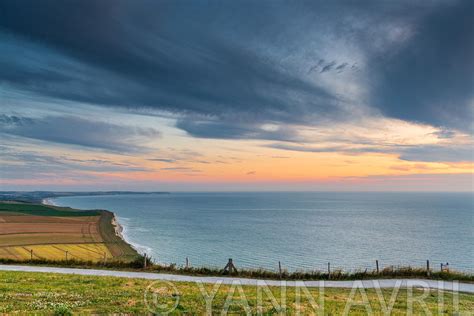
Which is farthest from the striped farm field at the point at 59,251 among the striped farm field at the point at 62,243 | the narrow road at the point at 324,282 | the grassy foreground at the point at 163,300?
the grassy foreground at the point at 163,300

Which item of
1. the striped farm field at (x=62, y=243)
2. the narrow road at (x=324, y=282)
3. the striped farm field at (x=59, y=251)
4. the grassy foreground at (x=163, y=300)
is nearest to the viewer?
the grassy foreground at (x=163, y=300)

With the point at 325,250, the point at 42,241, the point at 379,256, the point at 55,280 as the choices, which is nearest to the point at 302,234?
the point at 325,250

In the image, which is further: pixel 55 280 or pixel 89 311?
pixel 55 280

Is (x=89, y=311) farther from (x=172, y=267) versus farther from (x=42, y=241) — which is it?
(x=42, y=241)

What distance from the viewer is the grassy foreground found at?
11898mm

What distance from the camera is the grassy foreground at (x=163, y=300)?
39.0 ft

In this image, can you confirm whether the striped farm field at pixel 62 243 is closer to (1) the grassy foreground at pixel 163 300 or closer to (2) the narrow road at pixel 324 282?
(2) the narrow road at pixel 324 282

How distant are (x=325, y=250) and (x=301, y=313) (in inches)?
3018

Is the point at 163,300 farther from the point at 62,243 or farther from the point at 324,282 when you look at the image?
the point at 62,243

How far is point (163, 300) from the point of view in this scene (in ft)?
44.3

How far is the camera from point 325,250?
84.1 metres

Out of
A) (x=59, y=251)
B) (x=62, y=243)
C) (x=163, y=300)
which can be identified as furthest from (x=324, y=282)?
(x=62, y=243)

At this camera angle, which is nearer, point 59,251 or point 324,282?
point 324,282

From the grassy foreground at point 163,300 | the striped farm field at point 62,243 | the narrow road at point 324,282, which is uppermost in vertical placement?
the grassy foreground at point 163,300
